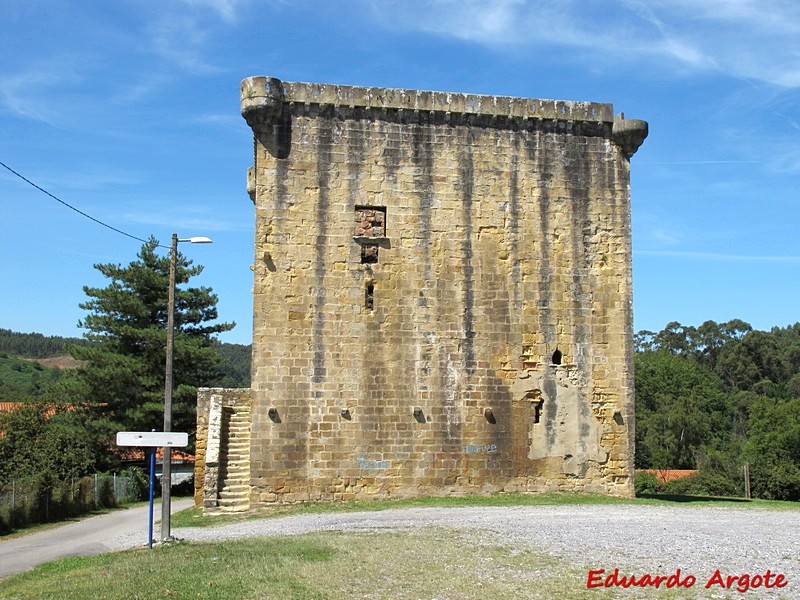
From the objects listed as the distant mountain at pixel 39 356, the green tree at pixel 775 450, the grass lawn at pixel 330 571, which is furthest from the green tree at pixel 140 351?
the distant mountain at pixel 39 356

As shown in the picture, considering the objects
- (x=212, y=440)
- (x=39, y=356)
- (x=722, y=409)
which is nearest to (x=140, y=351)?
(x=212, y=440)

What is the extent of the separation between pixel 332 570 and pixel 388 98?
13.4m

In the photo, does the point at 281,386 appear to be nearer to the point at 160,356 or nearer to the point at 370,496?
the point at 370,496

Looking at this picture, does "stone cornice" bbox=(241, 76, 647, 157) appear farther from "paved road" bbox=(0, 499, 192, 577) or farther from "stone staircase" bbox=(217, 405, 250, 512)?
"paved road" bbox=(0, 499, 192, 577)

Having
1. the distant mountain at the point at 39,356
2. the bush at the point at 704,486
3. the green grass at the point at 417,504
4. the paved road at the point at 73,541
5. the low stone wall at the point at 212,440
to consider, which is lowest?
the bush at the point at 704,486

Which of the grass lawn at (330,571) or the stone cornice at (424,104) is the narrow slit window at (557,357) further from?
the grass lawn at (330,571)

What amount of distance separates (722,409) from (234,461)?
184 ft

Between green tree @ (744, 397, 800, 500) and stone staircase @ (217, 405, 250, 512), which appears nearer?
stone staircase @ (217, 405, 250, 512)

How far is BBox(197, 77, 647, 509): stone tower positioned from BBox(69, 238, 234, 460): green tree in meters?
15.9

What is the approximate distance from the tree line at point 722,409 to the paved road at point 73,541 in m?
28.0

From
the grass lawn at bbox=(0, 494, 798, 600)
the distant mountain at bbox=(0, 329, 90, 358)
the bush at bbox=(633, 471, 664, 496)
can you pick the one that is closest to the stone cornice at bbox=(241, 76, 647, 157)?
the grass lawn at bbox=(0, 494, 798, 600)

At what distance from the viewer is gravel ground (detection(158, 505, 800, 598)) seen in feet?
31.0

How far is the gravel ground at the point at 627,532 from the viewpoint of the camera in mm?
9445

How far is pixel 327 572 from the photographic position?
941 centimetres
